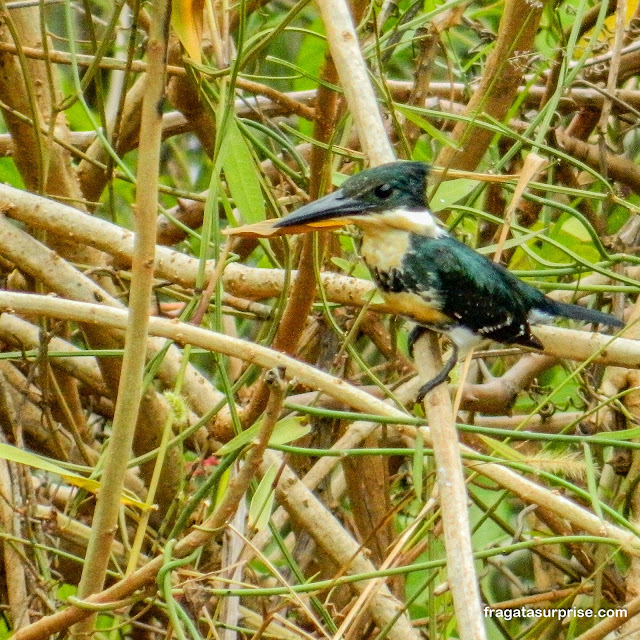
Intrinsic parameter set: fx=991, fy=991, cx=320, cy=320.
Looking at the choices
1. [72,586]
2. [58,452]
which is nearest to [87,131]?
[58,452]

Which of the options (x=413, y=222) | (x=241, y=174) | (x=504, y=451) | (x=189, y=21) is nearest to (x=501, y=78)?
(x=413, y=222)

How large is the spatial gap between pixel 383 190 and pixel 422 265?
25 cm

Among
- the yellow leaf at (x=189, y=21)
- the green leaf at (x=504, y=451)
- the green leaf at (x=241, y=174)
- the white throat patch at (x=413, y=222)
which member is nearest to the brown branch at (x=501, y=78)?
the white throat patch at (x=413, y=222)

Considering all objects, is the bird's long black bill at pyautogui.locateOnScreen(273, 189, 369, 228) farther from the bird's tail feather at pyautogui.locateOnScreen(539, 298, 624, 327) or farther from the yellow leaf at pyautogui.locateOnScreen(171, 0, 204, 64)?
the bird's tail feather at pyautogui.locateOnScreen(539, 298, 624, 327)

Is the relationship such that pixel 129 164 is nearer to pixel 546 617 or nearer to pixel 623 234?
pixel 623 234

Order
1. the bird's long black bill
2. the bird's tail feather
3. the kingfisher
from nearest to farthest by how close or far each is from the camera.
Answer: the bird's long black bill < the kingfisher < the bird's tail feather

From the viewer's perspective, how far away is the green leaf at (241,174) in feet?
4.66

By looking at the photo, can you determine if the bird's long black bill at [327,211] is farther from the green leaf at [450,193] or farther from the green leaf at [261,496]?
the green leaf at [261,496]

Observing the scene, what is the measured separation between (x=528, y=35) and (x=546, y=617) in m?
A: 1.21

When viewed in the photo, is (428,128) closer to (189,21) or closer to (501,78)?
(189,21)

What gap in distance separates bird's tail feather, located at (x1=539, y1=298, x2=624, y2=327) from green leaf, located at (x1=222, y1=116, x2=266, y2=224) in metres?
1.01

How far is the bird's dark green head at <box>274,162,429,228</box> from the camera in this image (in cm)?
156

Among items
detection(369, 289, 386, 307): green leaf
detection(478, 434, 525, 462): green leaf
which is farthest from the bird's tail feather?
detection(478, 434, 525, 462): green leaf

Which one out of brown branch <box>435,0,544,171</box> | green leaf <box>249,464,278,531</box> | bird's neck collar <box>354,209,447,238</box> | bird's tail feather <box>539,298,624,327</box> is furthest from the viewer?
bird's tail feather <box>539,298,624,327</box>
